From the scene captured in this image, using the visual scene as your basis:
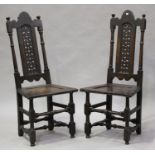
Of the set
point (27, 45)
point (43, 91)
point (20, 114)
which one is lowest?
point (20, 114)

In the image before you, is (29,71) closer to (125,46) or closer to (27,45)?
(27,45)

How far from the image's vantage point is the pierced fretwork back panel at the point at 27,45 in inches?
191

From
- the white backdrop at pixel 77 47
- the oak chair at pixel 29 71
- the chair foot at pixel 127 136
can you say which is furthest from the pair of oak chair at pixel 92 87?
the white backdrop at pixel 77 47

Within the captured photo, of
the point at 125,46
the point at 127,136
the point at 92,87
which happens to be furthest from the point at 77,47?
the point at 127,136

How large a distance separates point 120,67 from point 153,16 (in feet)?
2.80

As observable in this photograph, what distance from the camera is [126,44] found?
16.0 ft

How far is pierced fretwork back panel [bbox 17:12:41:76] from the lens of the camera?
4840 mm

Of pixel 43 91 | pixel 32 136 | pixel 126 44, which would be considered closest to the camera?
pixel 32 136

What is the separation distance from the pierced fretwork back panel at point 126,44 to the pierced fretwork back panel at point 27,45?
852mm

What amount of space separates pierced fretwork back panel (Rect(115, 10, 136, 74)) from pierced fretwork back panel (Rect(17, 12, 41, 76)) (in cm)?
85

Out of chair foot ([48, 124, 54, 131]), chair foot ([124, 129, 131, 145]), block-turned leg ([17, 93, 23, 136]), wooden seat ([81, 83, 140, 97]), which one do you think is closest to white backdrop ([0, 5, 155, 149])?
chair foot ([48, 124, 54, 131])

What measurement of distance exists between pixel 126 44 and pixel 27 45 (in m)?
1.01

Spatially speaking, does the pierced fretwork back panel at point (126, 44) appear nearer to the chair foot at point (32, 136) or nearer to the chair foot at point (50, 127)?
the chair foot at point (50, 127)

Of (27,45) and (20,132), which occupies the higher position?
(27,45)
